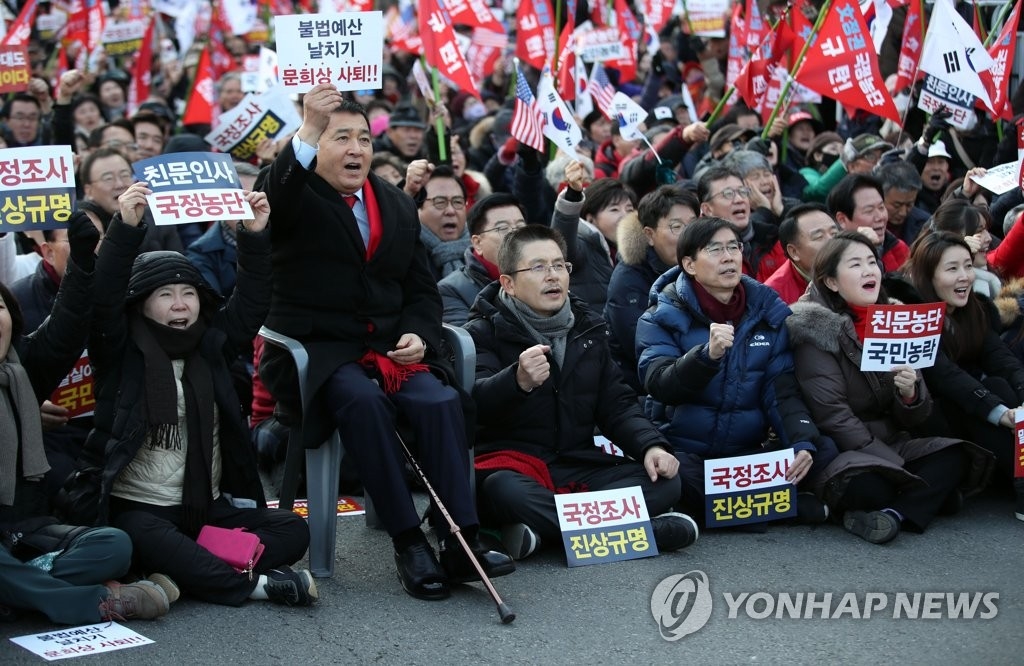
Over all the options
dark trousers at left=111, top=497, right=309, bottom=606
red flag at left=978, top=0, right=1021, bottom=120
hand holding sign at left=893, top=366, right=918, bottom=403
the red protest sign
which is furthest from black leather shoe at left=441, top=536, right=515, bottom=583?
the red protest sign

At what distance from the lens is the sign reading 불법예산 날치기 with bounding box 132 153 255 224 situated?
4824 mm

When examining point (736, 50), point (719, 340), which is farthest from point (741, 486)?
point (736, 50)

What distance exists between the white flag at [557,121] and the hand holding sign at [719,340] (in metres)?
3.27

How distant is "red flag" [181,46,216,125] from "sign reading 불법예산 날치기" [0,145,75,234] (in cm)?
617

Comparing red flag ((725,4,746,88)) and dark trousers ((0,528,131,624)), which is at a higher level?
red flag ((725,4,746,88))

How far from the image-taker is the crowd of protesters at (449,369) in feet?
15.7

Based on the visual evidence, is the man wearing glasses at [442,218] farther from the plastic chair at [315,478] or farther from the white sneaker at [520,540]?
the white sneaker at [520,540]

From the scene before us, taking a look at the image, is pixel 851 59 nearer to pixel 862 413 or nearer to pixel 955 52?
pixel 955 52

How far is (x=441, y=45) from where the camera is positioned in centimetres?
943

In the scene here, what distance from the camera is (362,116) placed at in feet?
17.4

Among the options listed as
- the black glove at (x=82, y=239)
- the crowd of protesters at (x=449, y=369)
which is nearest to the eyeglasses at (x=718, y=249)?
the crowd of protesters at (x=449, y=369)

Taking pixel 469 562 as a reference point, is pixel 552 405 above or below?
above

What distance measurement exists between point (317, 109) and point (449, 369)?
1.19 meters

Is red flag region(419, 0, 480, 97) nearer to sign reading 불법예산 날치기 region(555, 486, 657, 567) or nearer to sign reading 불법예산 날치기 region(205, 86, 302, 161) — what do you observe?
sign reading 불법예산 날치기 region(205, 86, 302, 161)
